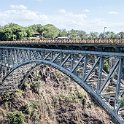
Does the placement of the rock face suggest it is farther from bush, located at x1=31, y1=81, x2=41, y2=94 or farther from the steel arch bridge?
the steel arch bridge

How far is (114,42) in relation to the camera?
35.5 m

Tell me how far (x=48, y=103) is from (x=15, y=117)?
11.7 metres

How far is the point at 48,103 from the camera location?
82375 mm

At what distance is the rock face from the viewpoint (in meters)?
75.6

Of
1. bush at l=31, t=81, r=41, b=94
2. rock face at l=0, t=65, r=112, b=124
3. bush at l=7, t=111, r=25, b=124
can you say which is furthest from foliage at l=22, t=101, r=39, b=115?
bush at l=31, t=81, r=41, b=94

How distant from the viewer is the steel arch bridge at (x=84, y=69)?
33.6m

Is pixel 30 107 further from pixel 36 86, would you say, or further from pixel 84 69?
pixel 84 69

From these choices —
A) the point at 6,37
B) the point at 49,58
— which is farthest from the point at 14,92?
the point at 49,58

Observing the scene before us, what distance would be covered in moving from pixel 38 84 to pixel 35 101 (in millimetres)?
4428

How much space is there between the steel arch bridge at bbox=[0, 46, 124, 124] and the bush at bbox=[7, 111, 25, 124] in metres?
5.71

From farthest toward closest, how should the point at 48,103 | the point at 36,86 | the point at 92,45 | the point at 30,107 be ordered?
the point at 36,86 → the point at 48,103 → the point at 30,107 → the point at 92,45

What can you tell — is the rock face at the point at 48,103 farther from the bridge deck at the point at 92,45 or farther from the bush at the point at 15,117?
the bridge deck at the point at 92,45

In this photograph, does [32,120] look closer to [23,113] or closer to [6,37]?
[23,113]

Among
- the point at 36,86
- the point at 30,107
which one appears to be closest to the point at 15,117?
the point at 30,107
